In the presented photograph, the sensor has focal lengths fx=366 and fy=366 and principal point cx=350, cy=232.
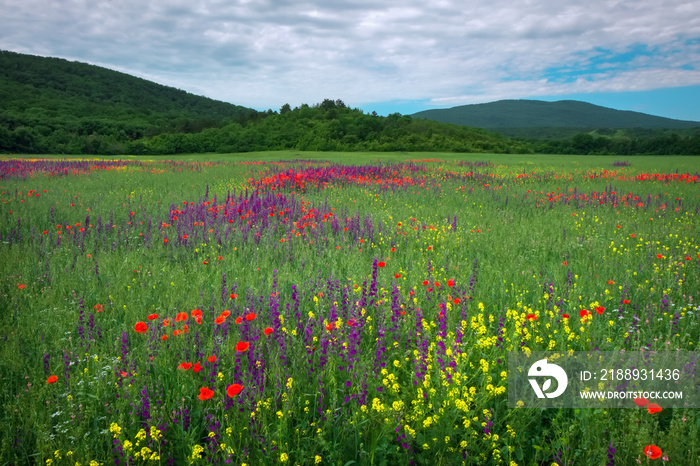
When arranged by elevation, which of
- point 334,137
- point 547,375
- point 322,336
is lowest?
point 547,375

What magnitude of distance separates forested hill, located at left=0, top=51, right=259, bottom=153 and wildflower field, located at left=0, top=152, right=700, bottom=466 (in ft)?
A: 158

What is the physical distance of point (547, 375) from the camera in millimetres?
2654

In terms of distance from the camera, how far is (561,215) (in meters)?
8.98

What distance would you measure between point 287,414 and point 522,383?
1.69 m

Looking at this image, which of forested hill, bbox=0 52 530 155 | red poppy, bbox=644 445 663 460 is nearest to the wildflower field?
red poppy, bbox=644 445 663 460

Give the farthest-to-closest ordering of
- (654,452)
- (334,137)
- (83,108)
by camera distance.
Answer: (83,108) → (334,137) → (654,452)

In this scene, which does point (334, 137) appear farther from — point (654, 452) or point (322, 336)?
point (654, 452)

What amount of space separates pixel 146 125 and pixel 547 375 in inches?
3310

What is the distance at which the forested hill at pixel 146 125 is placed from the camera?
5019 cm

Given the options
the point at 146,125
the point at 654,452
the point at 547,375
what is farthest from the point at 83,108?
the point at 654,452

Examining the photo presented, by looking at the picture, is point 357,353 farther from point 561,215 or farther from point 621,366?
point 561,215

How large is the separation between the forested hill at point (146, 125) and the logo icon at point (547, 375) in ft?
173

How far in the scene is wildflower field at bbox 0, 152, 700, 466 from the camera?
2.13 m

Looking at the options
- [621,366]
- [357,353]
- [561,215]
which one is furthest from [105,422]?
[561,215]
